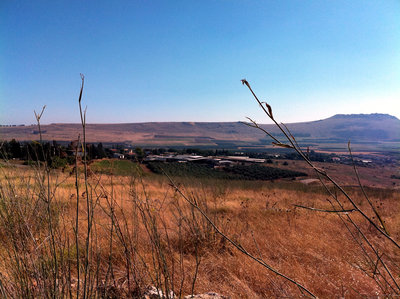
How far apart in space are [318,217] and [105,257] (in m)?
3.99

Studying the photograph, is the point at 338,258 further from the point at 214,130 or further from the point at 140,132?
the point at 214,130

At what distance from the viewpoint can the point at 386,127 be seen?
411 ft

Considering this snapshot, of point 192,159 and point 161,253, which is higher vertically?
point 161,253

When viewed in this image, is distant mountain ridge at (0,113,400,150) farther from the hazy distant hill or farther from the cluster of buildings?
the cluster of buildings

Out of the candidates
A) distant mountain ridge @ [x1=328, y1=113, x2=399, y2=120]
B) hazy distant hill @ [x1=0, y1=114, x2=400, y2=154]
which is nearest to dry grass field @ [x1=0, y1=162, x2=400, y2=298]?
hazy distant hill @ [x1=0, y1=114, x2=400, y2=154]

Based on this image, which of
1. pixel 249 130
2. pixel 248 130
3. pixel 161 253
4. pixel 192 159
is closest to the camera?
pixel 161 253

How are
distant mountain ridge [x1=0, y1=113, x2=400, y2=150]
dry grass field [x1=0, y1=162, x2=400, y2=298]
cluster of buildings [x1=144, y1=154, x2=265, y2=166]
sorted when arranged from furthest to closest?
1. distant mountain ridge [x1=0, y1=113, x2=400, y2=150]
2. cluster of buildings [x1=144, y1=154, x2=265, y2=166]
3. dry grass field [x1=0, y1=162, x2=400, y2=298]

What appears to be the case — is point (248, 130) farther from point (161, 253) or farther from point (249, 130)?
point (161, 253)

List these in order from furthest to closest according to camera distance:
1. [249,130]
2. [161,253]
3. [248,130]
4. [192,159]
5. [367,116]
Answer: [367,116], [248,130], [249,130], [192,159], [161,253]

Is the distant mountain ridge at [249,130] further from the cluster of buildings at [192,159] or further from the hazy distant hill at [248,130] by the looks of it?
the cluster of buildings at [192,159]

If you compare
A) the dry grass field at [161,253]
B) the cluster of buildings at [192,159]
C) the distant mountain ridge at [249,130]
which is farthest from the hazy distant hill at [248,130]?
the dry grass field at [161,253]

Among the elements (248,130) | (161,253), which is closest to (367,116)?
(248,130)

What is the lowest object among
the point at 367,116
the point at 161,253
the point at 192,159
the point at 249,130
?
the point at 192,159

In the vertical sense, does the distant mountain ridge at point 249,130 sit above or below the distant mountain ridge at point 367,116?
below
